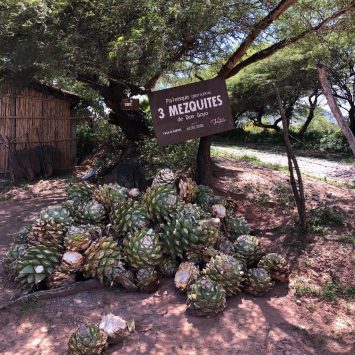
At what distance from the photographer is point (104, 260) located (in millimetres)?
3732

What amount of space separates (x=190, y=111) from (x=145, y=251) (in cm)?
245

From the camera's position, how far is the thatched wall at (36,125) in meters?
11.0

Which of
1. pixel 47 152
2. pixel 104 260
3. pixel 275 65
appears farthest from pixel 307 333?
pixel 275 65

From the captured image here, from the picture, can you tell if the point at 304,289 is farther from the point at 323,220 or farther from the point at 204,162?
the point at 204,162

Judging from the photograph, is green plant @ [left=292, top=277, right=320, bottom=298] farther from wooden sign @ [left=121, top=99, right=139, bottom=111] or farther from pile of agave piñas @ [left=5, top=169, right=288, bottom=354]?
wooden sign @ [left=121, top=99, right=139, bottom=111]

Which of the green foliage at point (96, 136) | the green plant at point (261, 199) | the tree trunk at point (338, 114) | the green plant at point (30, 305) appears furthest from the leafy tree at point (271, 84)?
the green plant at point (30, 305)

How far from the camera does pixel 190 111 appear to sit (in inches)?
220

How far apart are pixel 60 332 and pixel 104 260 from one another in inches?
28.9

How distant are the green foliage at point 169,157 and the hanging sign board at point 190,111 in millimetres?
1279

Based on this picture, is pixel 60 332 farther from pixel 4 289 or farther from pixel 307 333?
pixel 307 333

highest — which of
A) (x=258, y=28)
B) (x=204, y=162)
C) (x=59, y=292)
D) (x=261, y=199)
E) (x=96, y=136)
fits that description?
(x=258, y=28)

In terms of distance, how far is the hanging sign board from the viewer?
215 inches

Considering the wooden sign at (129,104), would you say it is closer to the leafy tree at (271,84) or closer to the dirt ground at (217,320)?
the dirt ground at (217,320)

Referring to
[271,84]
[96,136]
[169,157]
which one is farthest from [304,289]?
[271,84]
